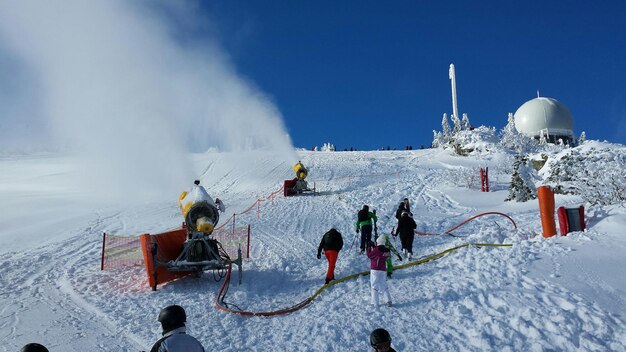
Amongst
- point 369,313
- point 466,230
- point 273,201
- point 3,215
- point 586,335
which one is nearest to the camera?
point 586,335

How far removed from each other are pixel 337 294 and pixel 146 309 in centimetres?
400

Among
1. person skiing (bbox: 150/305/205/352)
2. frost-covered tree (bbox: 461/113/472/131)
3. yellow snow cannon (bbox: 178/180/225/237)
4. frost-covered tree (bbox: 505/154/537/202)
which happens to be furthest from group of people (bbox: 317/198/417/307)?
frost-covered tree (bbox: 461/113/472/131)

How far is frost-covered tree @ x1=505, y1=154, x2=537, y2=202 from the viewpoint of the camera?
2148 centimetres

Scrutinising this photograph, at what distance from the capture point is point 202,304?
32.2ft

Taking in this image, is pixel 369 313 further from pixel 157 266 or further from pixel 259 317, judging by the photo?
pixel 157 266

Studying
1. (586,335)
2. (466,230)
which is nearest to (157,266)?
(586,335)

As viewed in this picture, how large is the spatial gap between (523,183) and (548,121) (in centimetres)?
4848

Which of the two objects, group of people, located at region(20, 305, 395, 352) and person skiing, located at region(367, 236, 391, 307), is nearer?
group of people, located at region(20, 305, 395, 352)

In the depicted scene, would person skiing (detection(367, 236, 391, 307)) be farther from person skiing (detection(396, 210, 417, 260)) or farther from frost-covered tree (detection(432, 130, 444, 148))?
frost-covered tree (detection(432, 130, 444, 148))

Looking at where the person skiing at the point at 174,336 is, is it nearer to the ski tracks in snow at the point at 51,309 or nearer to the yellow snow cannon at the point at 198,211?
the ski tracks in snow at the point at 51,309

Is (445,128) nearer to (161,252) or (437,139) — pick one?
(437,139)

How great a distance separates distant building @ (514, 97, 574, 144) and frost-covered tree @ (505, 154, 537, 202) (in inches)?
1841

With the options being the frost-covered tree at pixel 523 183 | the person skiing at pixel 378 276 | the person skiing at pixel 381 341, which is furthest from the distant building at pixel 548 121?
the person skiing at pixel 381 341

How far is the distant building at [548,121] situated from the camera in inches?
2517
